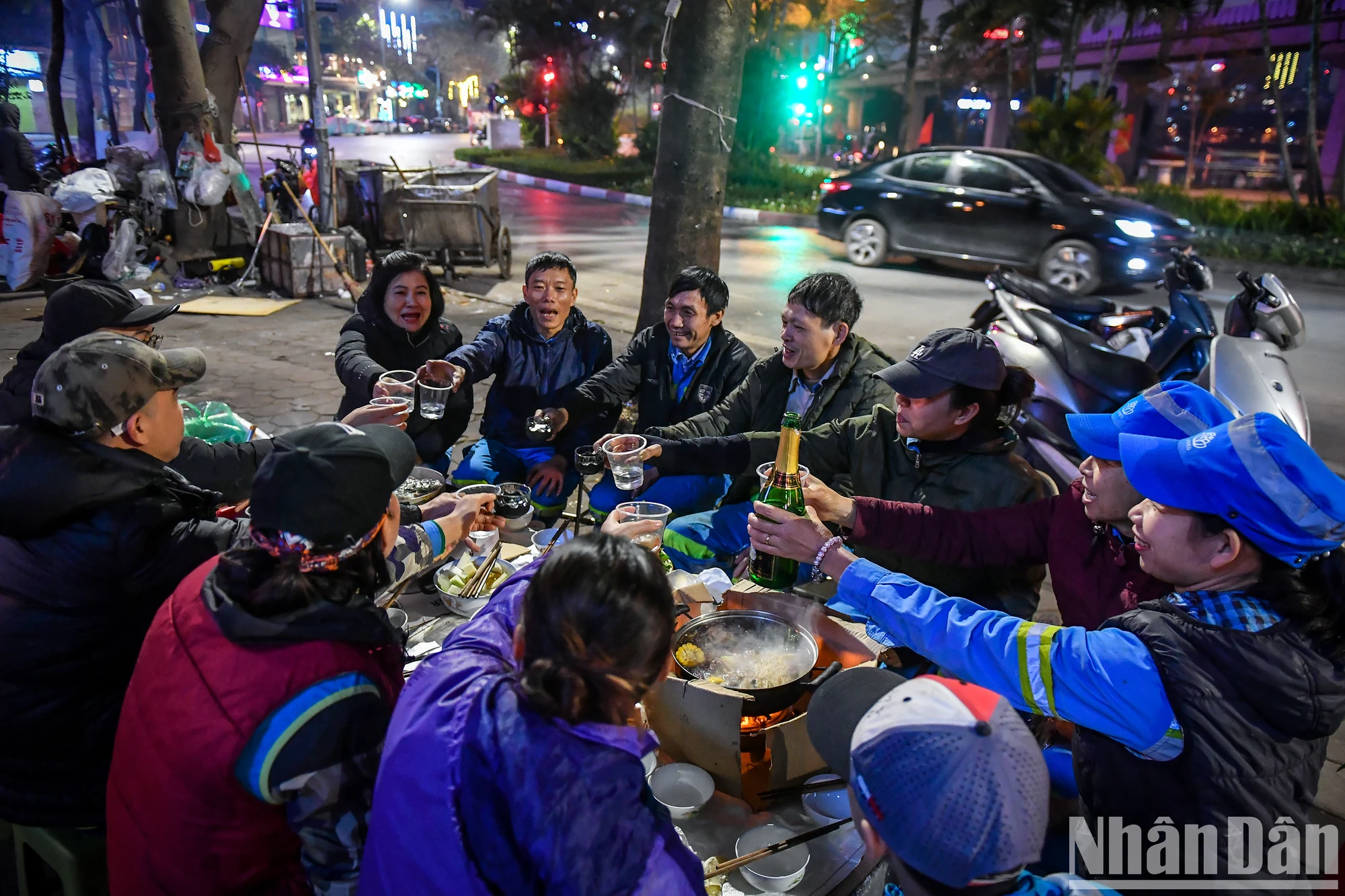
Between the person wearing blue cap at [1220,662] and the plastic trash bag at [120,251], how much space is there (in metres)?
11.9

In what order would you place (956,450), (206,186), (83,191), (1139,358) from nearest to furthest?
(956,450) → (1139,358) → (83,191) → (206,186)

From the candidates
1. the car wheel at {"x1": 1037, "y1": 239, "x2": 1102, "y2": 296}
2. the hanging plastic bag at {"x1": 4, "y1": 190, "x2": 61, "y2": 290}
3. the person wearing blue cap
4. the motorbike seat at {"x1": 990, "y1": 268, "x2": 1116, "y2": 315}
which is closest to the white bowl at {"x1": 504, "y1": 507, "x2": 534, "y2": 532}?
the person wearing blue cap

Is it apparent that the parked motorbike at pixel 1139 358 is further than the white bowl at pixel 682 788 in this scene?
Yes

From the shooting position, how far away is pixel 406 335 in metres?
4.48

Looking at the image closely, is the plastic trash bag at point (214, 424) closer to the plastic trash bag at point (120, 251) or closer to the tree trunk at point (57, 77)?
the plastic trash bag at point (120, 251)

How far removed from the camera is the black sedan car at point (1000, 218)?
35.3 ft

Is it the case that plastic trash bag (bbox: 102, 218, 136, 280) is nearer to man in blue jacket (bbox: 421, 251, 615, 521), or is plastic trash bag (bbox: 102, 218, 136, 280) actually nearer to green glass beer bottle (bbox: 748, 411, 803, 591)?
man in blue jacket (bbox: 421, 251, 615, 521)

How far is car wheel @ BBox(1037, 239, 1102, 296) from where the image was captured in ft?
36.0

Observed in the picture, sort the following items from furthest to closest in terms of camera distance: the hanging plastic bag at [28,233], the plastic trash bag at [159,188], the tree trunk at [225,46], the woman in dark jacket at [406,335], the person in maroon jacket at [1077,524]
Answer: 1. the tree trunk at [225,46]
2. the plastic trash bag at [159,188]
3. the hanging plastic bag at [28,233]
4. the woman in dark jacket at [406,335]
5. the person in maroon jacket at [1077,524]

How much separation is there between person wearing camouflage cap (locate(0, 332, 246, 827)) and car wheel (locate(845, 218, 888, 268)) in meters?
11.9

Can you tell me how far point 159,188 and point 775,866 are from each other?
12271 mm

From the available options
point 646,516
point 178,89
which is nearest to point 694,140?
point 646,516

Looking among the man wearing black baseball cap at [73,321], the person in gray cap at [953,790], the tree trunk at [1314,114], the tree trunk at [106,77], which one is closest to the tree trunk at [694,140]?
the man wearing black baseball cap at [73,321]

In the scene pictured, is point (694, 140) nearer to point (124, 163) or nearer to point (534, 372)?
point (534, 372)
